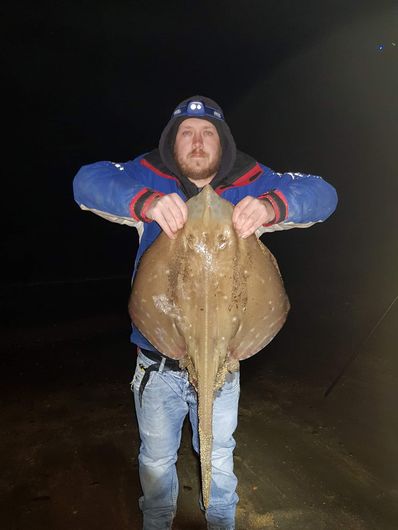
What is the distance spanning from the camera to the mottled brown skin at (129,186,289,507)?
5.83 feet

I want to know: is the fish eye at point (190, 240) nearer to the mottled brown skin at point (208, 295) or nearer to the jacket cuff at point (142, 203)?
the mottled brown skin at point (208, 295)

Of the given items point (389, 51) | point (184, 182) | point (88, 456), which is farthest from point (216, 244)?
point (389, 51)

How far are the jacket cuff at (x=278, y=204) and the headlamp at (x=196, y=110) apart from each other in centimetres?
85

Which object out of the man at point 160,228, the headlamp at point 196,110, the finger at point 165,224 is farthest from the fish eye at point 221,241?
the headlamp at point 196,110

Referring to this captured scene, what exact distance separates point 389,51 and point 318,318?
104 feet

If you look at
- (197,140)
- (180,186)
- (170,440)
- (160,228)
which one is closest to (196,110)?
(197,140)

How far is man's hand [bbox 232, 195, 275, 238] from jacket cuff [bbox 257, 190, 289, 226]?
0.14 m

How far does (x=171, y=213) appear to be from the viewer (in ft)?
5.78

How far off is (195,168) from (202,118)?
389 mm

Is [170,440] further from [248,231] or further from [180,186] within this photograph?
[180,186]

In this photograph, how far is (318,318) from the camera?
844cm

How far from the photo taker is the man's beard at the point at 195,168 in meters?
Result: 2.44

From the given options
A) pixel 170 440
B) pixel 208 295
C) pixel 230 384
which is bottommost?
pixel 170 440

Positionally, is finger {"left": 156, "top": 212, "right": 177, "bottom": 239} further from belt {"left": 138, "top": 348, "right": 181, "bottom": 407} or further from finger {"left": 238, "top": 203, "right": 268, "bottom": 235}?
belt {"left": 138, "top": 348, "right": 181, "bottom": 407}
